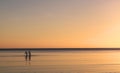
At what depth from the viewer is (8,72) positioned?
3161 centimetres

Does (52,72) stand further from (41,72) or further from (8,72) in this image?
(8,72)

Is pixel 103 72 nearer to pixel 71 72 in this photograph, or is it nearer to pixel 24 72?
pixel 71 72

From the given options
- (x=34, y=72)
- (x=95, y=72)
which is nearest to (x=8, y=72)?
(x=34, y=72)

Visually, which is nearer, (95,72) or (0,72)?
(0,72)

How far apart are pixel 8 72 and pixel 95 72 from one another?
9390 mm

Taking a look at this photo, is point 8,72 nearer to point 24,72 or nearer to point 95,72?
point 24,72

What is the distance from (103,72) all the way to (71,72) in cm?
354

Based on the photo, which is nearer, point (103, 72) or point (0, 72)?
point (0, 72)

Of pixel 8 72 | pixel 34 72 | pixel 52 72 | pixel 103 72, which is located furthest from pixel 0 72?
pixel 103 72

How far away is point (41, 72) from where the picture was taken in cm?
3228

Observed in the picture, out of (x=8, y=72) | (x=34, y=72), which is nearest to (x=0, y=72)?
(x=8, y=72)

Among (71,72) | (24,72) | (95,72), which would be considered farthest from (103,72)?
(24,72)

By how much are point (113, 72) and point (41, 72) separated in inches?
307

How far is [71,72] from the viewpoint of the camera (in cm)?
3238
